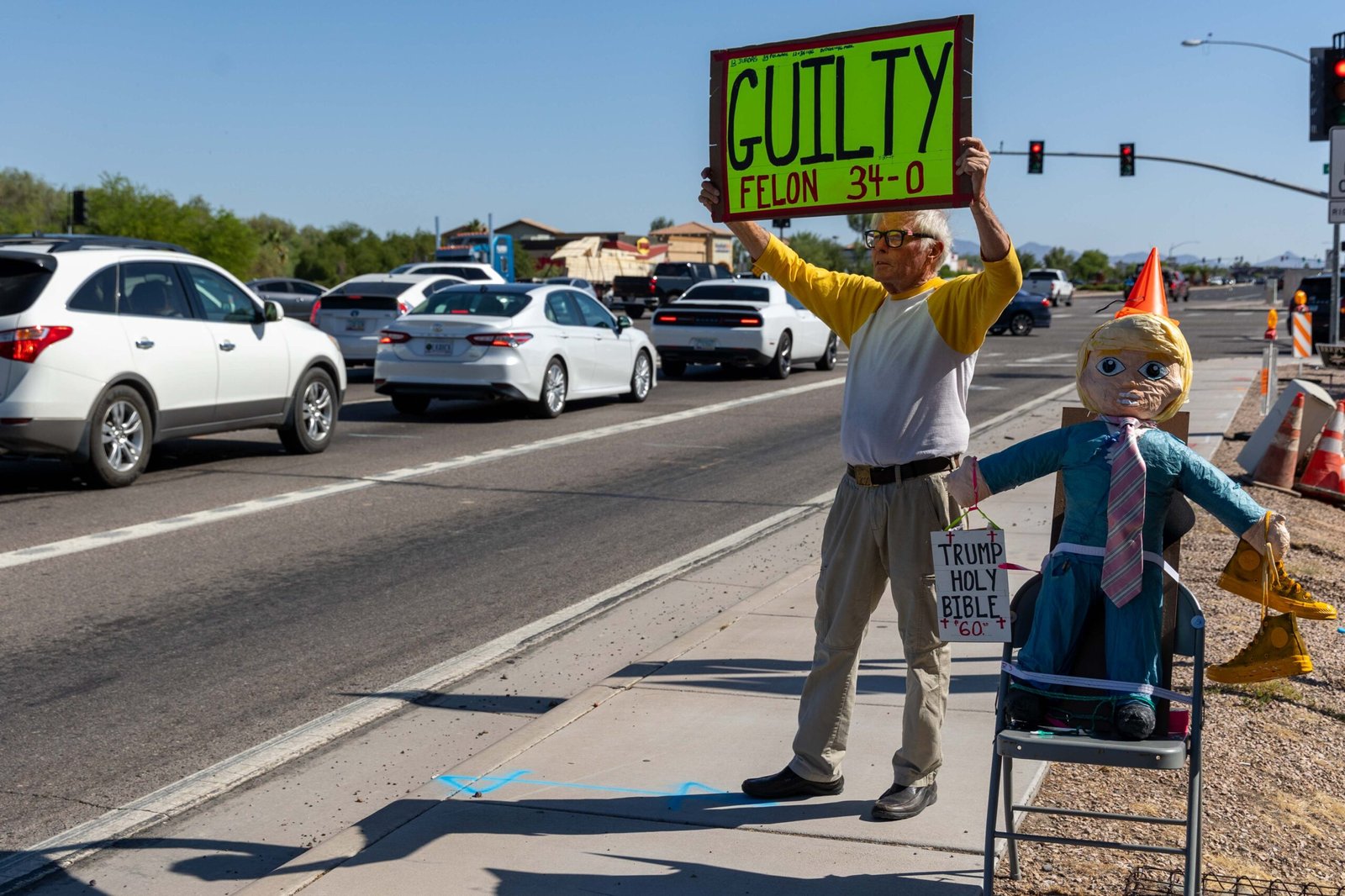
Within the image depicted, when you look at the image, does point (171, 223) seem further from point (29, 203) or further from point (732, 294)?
point (732, 294)

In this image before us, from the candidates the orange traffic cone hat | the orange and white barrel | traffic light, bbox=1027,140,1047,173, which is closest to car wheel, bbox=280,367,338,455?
the orange traffic cone hat

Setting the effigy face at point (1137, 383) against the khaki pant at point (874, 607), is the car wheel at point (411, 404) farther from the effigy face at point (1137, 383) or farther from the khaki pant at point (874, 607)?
the effigy face at point (1137, 383)

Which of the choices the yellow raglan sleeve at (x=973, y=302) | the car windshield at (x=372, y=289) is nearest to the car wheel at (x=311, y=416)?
the car windshield at (x=372, y=289)

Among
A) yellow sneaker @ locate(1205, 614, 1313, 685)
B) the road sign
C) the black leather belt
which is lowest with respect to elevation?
yellow sneaker @ locate(1205, 614, 1313, 685)

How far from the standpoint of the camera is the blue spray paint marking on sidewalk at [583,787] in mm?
4477

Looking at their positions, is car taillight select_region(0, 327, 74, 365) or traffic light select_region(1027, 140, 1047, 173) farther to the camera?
traffic light select_region(1027, 140, 1047, 173)

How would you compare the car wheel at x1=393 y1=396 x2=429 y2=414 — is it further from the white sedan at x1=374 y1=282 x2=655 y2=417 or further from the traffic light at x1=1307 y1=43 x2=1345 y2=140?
the traffic light at x1=1307 y1=43 x2=1345 y2=140

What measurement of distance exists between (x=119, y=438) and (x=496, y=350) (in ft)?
18.2

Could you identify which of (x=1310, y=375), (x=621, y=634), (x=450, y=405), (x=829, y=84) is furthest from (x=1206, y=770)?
(x=1310, y=375)

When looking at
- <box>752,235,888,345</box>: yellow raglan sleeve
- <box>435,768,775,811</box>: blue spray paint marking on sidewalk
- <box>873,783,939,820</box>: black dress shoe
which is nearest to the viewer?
<box>873,783,939,820</box>: black dress shoe

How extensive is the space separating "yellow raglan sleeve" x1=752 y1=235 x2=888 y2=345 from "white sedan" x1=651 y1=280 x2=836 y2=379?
676 inches

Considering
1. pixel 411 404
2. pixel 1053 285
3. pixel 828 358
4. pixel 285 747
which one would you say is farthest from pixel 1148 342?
pixel 1053 285

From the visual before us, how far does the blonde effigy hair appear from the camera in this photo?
146 inches

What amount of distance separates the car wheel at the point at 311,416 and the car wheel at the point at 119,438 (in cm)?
190
